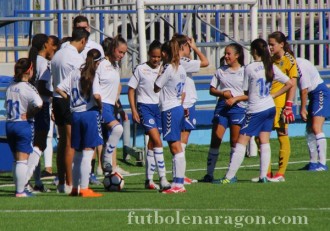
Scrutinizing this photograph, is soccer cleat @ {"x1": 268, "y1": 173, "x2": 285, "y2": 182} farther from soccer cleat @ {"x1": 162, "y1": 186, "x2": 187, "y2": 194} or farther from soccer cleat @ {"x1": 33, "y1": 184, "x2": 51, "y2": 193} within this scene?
soccer cleat @ {"x1": 33, "y1": 184, "x2": 51, "y2": 193}

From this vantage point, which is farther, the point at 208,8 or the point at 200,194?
the point at 208,8

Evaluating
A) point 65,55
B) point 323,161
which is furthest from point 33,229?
point 323,161

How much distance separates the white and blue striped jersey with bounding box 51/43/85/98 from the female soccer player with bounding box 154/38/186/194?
106 centimetres

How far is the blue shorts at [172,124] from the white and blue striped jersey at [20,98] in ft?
4.92

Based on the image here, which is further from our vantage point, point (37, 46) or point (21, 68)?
point (37, 46)

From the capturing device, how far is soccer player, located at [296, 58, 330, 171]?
16.6 meters

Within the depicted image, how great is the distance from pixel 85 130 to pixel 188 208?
5.73 ft

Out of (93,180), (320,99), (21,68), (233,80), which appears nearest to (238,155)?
(233,80)

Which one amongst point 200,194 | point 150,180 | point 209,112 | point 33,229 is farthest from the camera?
point 209,112

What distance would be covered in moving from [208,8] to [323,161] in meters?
8.42

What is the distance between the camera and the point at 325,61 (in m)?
23.6

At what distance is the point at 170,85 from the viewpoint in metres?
13.9

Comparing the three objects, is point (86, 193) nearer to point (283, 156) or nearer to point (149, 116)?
point (149, 116)

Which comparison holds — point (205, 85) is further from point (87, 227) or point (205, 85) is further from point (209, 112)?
point (87, 227)
